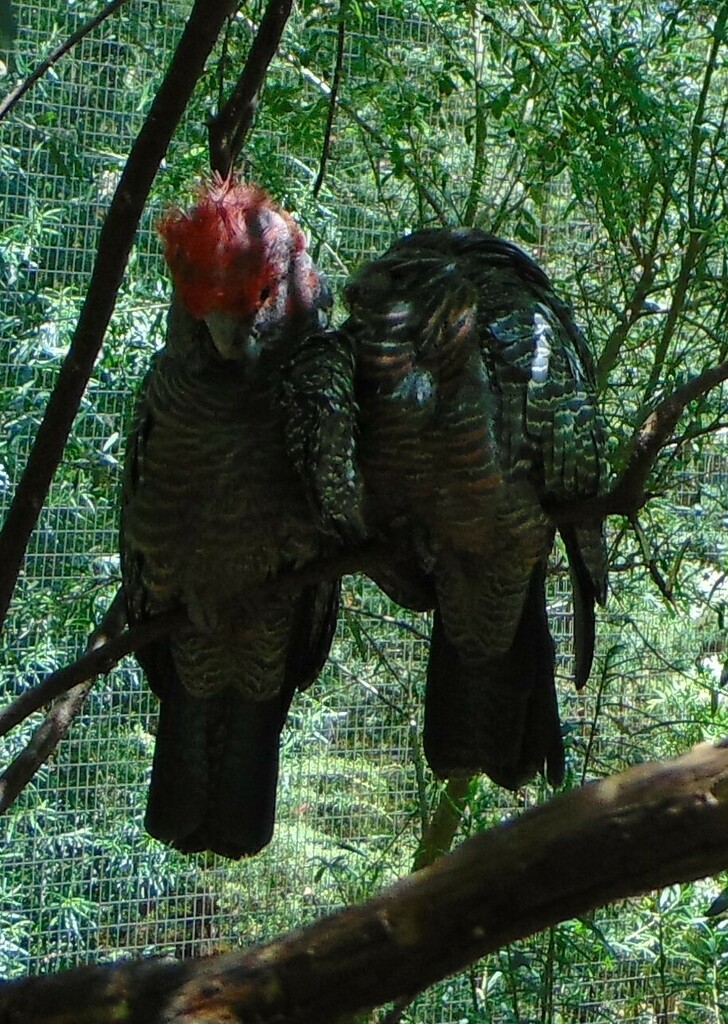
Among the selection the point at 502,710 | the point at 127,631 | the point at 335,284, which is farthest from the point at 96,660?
the point at 335,284

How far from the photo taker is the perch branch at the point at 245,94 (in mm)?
1556

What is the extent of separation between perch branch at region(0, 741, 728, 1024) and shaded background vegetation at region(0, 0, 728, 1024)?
1152 millimetres

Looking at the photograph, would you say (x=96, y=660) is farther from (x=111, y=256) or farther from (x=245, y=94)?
(x=245, y=94)

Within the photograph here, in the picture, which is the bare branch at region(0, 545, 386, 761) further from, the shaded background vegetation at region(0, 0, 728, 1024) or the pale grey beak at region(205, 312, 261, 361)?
the shaded background vegetation at region(0, 0, 728, 1024)

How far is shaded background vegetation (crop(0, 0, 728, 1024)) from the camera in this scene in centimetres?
222

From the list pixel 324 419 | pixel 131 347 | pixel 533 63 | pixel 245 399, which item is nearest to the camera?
pixel 324 419

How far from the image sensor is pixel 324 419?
154cm

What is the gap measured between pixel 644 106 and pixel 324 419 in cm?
82

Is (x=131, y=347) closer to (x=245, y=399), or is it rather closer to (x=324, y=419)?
(x=245, y=399)

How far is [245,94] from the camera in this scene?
1.65 meters

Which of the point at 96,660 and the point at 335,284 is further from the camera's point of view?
the point at 335,284

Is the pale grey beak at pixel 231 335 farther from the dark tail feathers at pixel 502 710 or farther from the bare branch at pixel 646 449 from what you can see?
the bare branch at pixel 646 449

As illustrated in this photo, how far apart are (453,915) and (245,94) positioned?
1.13 meters

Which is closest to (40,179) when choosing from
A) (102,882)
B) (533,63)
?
(533,63)
